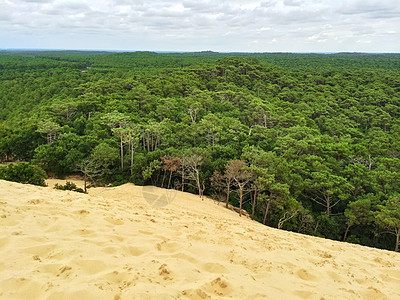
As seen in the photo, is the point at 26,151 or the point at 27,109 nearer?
the point at 26,151

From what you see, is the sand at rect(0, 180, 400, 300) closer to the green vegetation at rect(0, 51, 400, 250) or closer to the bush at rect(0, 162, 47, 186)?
the bush at rect(0, 162, 47, 186)

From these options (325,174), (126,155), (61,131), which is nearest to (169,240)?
(325,174)

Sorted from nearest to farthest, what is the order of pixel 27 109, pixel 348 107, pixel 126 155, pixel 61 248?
pixel 61 248 < pixel 126 155 < pixel 27 109 < pixel 348 107

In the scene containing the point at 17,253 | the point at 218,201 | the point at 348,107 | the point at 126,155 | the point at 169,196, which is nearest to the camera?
the point at 17,253

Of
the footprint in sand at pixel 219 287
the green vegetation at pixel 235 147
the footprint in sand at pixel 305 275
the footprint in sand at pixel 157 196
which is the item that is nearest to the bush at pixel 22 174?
the green vegetation at pixel 235 147

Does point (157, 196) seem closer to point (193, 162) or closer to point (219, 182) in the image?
point (193, 162)

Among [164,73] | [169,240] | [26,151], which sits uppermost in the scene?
[164,73]

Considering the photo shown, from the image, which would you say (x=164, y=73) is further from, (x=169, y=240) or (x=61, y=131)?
(x=169, y=240)
